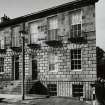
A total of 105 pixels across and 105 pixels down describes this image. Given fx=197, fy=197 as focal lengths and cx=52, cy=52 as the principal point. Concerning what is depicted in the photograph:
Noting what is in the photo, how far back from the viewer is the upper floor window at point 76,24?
17844mm

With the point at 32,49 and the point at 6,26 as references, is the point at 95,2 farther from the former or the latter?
the point at 6,26

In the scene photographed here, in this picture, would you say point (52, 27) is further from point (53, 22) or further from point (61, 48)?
point (61, 48)

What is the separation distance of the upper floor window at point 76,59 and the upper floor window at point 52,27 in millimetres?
2540

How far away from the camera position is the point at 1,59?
23734mm

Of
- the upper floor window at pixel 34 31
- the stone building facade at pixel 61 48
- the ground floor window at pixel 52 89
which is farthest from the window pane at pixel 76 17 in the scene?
the ground floor window at pixel 52 89

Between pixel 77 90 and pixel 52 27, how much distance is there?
659cm

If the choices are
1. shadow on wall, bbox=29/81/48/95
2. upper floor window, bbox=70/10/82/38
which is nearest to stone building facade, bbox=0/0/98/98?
upper floor window, bbox=70/10/82/38

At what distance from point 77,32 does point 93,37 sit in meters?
1.68

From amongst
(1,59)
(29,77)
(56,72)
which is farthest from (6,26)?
(56,72)

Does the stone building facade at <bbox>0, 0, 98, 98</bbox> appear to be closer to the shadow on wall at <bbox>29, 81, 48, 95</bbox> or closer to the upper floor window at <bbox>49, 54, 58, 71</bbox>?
the upper floor window at <bbox>49, 54, 58, 71</bbox>

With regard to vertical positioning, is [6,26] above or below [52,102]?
above

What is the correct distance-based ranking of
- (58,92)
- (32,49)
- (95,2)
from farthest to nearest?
1. (32,49)
2. (58,92)
3. (95,2)

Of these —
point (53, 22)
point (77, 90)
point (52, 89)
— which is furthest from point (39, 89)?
point (53, 22)

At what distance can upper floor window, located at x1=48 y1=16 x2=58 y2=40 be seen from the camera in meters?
19.2
